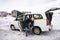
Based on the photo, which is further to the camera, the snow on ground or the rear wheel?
the snow on ground

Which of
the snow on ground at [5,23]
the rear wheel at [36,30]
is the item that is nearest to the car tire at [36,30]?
the rear wheel at [36,30]

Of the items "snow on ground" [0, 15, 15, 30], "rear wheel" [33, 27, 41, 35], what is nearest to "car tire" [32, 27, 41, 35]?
"rear wheel" [33, 27, 41, 35]

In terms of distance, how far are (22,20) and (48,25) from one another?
6.24ft

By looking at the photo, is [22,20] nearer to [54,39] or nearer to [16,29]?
[16,29]

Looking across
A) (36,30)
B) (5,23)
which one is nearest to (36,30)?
(36,30)

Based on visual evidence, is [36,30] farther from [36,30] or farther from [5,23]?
[5,23]

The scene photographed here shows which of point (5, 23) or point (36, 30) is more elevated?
point (5, 23)

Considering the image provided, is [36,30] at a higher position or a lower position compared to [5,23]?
lower

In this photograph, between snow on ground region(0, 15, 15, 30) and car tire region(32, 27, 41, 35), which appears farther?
snow on ground region(0, 15, 15, 30)

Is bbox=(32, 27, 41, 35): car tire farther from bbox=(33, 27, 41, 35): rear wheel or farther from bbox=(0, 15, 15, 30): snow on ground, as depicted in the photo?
bbox=(0, 15, 15, 30): snow on ground

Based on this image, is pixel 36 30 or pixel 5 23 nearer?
pixel 36 30

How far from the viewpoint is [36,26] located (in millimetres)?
9977

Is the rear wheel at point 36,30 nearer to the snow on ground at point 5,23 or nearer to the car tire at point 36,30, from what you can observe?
the car tire at point 36,30

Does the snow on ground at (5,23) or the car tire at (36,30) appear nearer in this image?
the car tire at (36,30)
